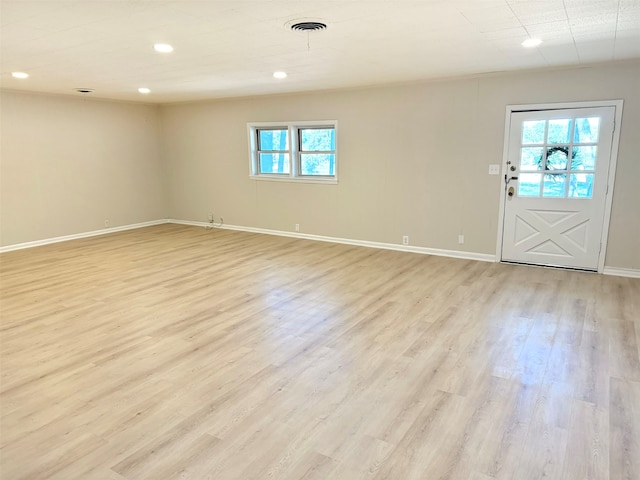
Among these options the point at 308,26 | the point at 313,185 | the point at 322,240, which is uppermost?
the point at 308,26

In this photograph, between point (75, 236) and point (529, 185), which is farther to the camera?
point (75, 236)

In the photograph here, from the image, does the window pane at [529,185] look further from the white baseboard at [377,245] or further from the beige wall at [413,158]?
the white baseboard at [377,245]

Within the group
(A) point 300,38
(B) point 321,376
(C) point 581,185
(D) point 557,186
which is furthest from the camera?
(D) point 557,186

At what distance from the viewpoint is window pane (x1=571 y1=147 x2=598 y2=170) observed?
4.91 m

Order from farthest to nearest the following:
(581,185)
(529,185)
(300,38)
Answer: (529,185), (581,185), (300,38)

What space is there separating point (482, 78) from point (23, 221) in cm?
711

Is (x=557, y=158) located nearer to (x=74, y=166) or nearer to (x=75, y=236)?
(x=74, y=166)

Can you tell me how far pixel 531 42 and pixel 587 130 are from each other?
183cm

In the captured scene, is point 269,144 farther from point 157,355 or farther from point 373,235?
point 157,355

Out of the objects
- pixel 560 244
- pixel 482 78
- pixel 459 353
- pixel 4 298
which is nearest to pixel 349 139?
pixel 482 78

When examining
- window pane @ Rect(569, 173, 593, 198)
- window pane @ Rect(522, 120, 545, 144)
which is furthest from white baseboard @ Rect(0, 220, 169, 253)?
window pane @ Rect(569, 173, 593, 198)

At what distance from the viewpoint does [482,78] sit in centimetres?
537

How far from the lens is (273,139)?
7492mm

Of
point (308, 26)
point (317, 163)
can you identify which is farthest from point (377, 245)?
point (308, 26)
